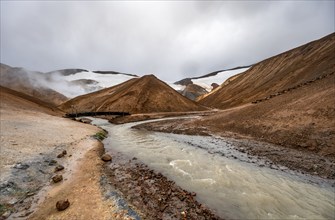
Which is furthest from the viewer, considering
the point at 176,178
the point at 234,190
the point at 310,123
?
the point at 310,123

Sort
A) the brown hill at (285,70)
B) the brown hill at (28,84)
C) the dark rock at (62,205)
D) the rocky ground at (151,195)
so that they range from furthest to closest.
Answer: the brown hill at (28,84) → the brown hill at (285,70) → the rocky ground at (151,195) → the dark rock at (62,205)

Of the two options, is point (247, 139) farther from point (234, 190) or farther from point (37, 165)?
point (37, 165)

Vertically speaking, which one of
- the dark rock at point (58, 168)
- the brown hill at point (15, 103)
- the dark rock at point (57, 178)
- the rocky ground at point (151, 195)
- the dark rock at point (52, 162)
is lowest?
the rocky ground at point (151, 195)

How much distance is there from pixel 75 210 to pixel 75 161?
7.59 m

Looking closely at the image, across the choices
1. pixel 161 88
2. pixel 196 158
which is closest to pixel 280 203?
pixel 196 158

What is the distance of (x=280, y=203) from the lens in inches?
432

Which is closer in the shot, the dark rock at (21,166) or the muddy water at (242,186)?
the muddy water at (242,186)

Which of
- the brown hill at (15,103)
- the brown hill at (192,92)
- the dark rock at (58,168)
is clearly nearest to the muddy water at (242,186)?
the dark rock at (58,168)

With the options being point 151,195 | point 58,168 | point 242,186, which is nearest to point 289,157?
point 242,186

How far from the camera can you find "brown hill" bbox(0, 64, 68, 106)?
498 ft

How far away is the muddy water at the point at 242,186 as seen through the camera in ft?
33.7

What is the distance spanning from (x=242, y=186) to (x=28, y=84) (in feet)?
611

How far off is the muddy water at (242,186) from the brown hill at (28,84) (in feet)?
477

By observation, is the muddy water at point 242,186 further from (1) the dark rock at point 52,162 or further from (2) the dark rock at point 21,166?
(2) the dark rock at point 21,166
